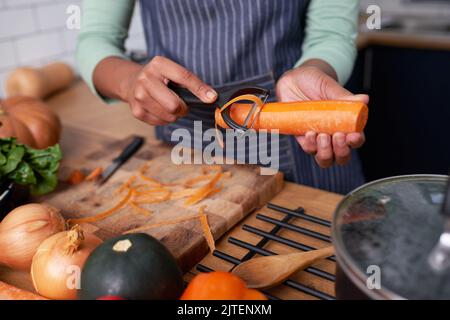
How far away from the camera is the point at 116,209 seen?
962mm

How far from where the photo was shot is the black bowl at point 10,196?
34.2 inches

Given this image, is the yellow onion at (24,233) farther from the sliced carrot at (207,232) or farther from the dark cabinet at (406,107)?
the dark cabinet at (406,107)

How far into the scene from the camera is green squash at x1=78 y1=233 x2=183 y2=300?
568 mm

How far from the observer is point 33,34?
1.92 m

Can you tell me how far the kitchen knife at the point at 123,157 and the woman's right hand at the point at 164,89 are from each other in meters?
0.21

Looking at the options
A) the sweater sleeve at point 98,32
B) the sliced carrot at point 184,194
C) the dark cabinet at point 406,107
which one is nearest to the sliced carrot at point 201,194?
the sliced carrot at point 184,194

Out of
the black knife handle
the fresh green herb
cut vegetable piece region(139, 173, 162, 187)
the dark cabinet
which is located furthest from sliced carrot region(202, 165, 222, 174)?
the dark cabinet

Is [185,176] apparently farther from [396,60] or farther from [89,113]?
[396,60]

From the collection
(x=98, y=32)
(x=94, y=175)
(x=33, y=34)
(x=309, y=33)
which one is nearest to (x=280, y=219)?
(x=94, y=175)

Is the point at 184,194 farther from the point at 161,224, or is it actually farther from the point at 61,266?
the point at 61,266

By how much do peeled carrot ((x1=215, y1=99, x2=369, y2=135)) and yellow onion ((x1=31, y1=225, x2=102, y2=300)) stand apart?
0.37 meters

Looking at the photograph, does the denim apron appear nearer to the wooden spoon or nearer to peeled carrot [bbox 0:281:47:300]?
the wooden spoon
